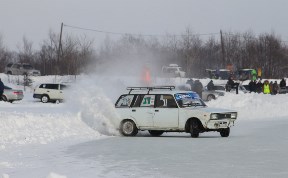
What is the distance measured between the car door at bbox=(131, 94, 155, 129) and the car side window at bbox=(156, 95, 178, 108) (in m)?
0.22

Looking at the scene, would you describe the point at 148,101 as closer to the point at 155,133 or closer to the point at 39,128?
the point at 155,133

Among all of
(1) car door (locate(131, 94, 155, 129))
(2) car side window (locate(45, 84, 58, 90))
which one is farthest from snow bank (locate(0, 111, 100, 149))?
(2) car side window (locate(45, 84, 58, 90))

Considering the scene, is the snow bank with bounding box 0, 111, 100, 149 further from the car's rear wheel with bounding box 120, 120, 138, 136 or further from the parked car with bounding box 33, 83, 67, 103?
the parked car with bounding box 33, 83, 67, 103

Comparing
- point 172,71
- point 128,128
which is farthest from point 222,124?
point 172,71

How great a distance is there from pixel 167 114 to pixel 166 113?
6cm

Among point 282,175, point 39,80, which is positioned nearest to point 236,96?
point 282,175

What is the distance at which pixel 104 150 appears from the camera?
15227 mm

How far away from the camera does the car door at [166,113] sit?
19.3 m

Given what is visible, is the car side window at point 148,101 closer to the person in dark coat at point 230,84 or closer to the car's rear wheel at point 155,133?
the car's rear wheel at point 155,133

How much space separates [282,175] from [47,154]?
239 inches

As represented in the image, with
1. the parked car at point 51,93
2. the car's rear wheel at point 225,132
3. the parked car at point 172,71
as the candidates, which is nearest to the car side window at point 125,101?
the car's rear wheel at point 225,132

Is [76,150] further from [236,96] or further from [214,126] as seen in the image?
[236,96]

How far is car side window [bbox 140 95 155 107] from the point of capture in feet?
65.4

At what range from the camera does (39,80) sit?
72.9 meters
